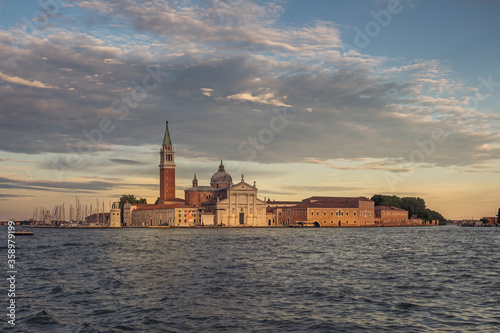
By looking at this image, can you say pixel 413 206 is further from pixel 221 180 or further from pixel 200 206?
pixel 200 206

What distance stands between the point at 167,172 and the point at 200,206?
1574 cm

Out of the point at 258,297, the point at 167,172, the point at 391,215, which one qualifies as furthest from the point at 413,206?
the point at 258,297

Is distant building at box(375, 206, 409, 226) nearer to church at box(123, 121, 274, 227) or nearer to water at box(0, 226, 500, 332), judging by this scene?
church at box(123, 121, 274, 227)

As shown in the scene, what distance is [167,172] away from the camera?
159m

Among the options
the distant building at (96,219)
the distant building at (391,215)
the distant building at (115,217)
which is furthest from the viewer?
the distant building at (391,215)

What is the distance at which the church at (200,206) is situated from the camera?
14404 centimetres

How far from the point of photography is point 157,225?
149000mm

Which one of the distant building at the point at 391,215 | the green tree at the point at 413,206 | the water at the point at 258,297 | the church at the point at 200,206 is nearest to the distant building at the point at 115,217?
the church at the point at 200,206

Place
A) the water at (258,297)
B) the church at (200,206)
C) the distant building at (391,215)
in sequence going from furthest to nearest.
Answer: the distant building at (391,215), the church at (200,206), the water at (258,297)

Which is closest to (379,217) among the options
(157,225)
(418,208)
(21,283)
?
(418,208)

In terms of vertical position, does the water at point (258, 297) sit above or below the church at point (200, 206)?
below

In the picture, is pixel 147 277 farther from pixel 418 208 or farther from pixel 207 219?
pixel 418 208

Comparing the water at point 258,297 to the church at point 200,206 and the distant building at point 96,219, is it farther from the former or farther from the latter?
the distant building at point 96,219

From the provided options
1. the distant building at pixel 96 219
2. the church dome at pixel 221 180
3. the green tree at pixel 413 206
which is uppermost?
the church dome at pixel 221 180
